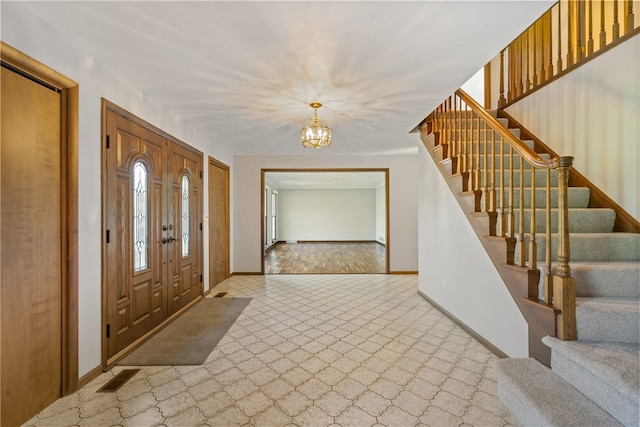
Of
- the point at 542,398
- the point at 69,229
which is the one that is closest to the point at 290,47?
the point at 69,229

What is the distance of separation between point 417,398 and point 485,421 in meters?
0.41

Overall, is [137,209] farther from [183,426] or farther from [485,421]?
[485,421]

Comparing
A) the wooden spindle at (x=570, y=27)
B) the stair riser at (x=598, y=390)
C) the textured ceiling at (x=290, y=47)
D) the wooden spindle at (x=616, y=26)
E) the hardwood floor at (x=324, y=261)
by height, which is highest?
the wooden spindle at (x=570, y=27)

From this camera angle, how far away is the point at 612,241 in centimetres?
231

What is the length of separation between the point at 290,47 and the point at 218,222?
3736mm

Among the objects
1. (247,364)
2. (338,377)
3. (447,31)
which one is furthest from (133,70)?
(338,377)

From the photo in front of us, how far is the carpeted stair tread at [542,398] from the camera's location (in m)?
1.36

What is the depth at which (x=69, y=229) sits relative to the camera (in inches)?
79.0

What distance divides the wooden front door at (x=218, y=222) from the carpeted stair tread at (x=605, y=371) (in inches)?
177

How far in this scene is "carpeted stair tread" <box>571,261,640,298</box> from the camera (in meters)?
1.97

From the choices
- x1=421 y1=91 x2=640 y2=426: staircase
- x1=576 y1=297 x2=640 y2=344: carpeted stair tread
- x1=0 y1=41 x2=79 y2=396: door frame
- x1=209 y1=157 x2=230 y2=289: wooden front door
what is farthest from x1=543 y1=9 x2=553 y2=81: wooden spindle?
x1=209 y1=157 x2=230 y2=289: wooden front door

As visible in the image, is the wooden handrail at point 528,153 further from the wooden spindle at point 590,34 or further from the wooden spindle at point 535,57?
the wooden spindle at point 535,57

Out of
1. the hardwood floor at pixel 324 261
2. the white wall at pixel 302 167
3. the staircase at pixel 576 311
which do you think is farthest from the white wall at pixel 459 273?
the hardwood floor at pixel 324 261

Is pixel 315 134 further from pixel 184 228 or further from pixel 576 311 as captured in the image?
pixel 576 311
